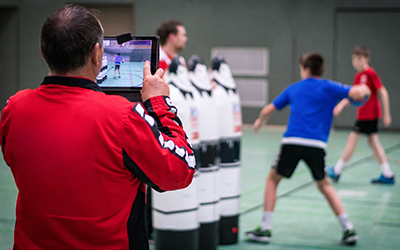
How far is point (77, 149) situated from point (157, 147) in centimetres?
26

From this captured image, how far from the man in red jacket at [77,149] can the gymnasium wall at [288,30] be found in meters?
13.1

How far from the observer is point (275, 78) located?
14570 mm

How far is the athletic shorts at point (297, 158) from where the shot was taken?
4.53 m

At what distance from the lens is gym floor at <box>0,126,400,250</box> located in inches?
180

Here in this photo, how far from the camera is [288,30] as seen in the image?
14.4 meters

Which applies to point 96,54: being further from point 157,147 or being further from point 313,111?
point 313,111

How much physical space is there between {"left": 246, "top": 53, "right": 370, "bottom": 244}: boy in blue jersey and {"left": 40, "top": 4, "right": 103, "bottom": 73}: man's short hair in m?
3.13

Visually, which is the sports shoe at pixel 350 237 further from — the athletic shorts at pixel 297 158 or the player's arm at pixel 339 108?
the player's arm at pixel 339 108

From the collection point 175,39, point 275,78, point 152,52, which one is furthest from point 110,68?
point 275,78

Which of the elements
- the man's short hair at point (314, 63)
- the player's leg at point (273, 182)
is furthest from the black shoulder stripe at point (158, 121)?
the man's short hair at point (314, 63)

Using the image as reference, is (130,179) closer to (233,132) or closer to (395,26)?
(233,132)

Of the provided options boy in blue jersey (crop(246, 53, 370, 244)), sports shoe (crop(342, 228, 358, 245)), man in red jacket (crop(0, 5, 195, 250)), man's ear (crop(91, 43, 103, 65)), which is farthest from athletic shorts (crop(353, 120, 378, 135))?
man's ear (crop(91, 43, 103, 65))

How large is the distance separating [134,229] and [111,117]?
1.46 ft

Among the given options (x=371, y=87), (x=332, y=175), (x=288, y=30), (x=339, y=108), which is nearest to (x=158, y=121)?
(x=339, y=108)
